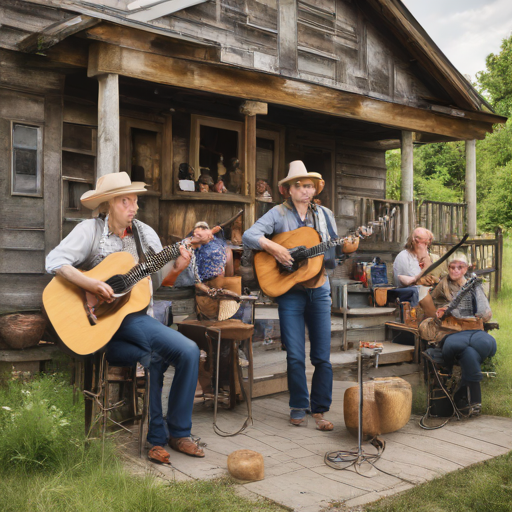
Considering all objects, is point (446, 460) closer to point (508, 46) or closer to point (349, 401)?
point (349, 401)

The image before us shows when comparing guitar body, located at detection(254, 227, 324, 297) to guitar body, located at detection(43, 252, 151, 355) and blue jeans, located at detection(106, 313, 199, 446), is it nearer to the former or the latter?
blue jeans, located at detection(106, 313, 199, 446)

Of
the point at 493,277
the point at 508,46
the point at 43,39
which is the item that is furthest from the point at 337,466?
the point at 508,46

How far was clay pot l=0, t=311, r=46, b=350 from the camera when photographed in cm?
559

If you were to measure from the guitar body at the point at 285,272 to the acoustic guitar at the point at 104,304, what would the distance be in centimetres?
103

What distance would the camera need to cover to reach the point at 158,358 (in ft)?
12.9

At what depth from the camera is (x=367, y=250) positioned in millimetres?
10578

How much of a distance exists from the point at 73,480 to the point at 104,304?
1.08 m

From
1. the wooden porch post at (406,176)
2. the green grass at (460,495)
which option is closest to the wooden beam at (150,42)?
the wooden porch post at (406,176)

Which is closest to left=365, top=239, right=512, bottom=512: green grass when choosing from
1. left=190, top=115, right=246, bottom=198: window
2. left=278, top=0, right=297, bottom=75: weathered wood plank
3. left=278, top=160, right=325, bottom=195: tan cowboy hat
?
left=278, top=160, right=325, bottom=195: tan cowboy hat

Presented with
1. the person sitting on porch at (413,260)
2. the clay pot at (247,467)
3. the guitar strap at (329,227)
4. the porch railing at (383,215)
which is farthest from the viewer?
the porch railing at (383,215)

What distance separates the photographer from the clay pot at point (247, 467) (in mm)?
3574

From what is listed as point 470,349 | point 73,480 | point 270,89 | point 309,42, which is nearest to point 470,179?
point 309,42

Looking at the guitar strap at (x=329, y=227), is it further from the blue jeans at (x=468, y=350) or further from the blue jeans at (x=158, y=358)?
the blue jeans at (x=158, y=358)

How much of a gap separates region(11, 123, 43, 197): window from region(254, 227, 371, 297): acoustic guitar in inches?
128
